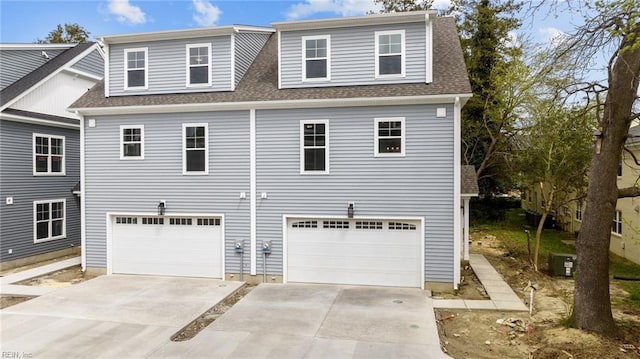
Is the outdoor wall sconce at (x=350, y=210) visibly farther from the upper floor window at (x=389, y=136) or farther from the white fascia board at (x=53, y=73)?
the white fascia board at (x=53, y=73)

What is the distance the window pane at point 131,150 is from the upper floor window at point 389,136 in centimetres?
757

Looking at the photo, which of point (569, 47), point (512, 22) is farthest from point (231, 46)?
point (512, 22)

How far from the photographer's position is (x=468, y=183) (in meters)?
13.0

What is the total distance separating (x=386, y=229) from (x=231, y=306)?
15.6 feet

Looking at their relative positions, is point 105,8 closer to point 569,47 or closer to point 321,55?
point 321,55

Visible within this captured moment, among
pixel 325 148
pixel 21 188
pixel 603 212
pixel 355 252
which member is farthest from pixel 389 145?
pixel 21 188

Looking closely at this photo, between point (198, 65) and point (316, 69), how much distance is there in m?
3.83

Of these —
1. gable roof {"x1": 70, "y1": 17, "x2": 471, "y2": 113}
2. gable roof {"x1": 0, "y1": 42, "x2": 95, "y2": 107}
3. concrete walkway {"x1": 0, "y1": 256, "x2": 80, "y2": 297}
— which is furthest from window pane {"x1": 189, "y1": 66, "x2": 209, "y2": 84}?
concrete walkway {"x1": 0, "y1": 256, "x2": 80, "y2": 297}

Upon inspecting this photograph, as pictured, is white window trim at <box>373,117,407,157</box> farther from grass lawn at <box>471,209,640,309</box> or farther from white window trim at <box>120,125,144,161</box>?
white window trim at <box>120,125,144,161</box>

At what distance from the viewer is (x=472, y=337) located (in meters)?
8.33

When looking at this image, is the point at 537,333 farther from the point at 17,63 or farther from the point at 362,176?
the point at 17,63

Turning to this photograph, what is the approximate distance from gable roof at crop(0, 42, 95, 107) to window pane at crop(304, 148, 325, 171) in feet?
34.7

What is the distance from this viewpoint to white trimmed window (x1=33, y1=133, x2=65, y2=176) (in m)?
15.4

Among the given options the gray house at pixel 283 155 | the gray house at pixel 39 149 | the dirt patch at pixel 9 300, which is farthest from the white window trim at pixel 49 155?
the dirt patch at pixel 9 300
